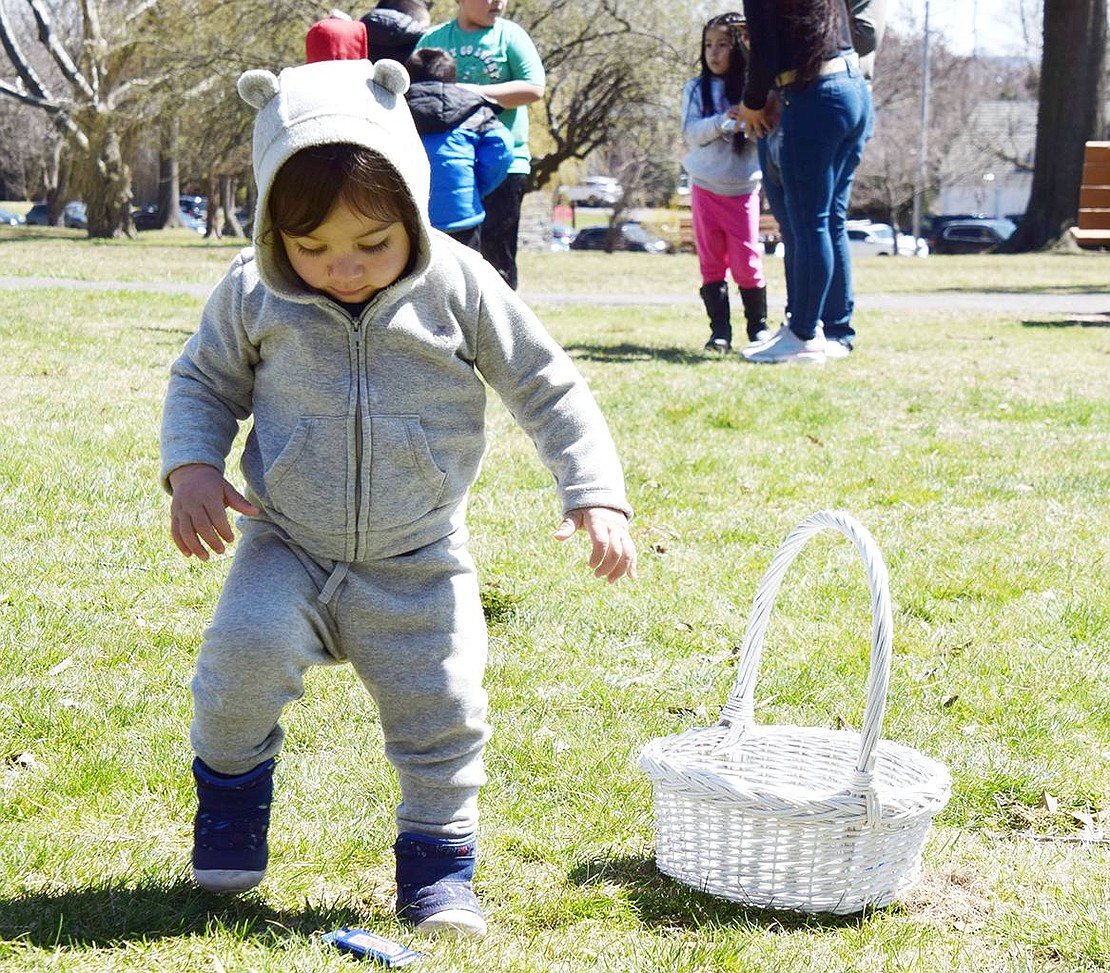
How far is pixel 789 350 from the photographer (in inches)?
334

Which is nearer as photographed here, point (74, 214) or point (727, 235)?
point (727, 235)

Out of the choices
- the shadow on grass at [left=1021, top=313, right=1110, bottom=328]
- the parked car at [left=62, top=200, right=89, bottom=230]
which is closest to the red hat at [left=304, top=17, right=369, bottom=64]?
the shadow on grass at [left=1021, top=313, right=1110, bottom=328]

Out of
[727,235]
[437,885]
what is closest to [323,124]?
[437,885]

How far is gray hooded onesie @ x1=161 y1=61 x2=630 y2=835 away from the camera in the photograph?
7.86ft

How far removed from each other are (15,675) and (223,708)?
49.3 inches

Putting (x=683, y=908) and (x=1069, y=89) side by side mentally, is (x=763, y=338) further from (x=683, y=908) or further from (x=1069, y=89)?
(x=1069, y=89)

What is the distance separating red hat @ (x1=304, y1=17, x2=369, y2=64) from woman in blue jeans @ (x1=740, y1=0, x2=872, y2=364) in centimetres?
459

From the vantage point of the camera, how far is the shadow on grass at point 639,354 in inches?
342

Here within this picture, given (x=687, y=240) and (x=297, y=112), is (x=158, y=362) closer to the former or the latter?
(x=297, y=112)

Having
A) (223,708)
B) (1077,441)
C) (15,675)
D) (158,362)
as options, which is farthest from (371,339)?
(158,362)

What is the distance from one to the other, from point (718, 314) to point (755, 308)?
254mm

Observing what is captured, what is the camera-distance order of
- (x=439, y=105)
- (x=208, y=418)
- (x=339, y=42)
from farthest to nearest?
(x=439, y=105) → (x=339, y=42) → (x=208, y=418)

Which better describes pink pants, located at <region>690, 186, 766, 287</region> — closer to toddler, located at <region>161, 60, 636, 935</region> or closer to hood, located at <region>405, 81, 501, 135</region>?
hood, located at <region>405, 81, 501, 135</region>

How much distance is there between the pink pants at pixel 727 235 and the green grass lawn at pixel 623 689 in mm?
1955
